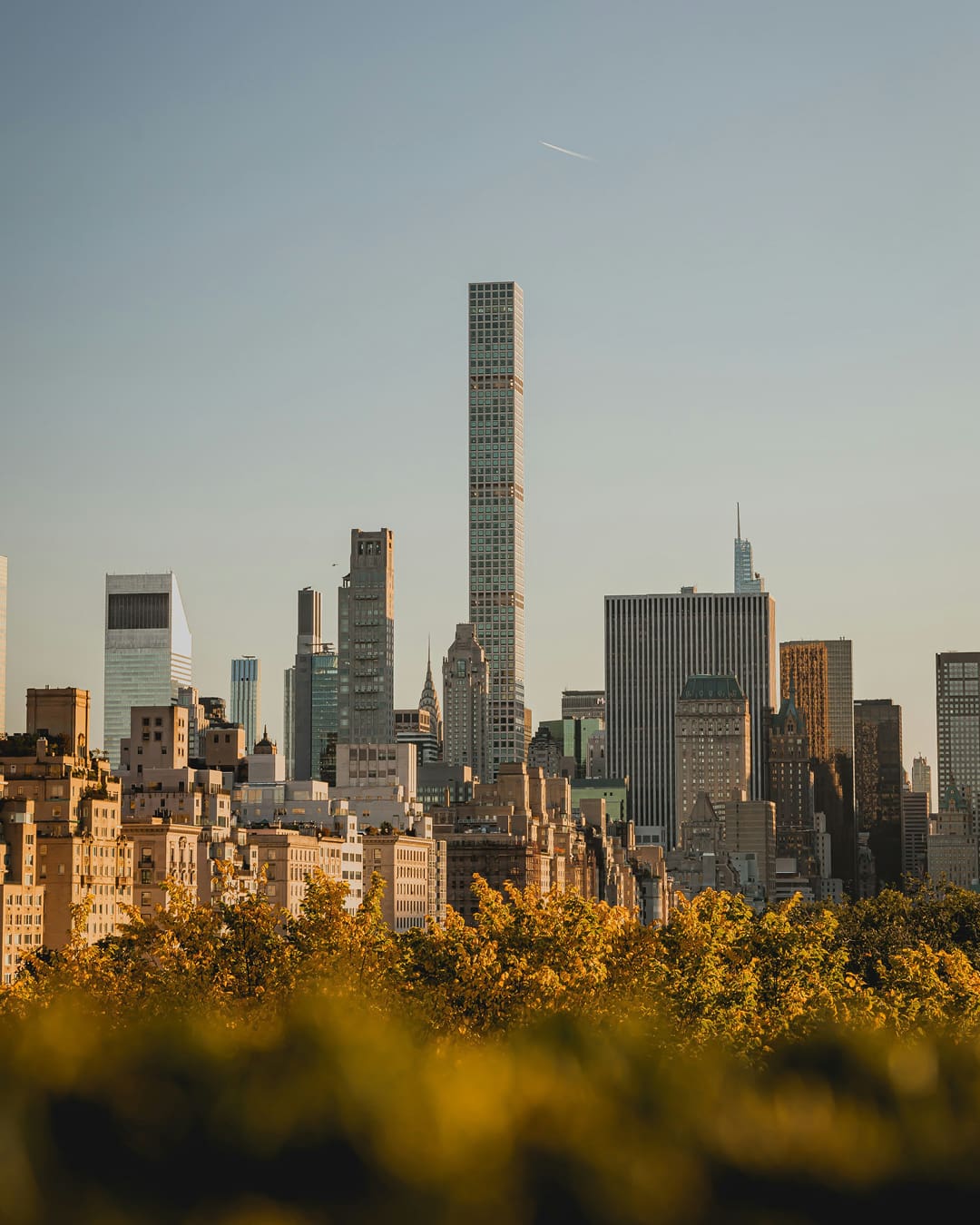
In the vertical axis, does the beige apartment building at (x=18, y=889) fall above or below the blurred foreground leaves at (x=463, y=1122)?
below

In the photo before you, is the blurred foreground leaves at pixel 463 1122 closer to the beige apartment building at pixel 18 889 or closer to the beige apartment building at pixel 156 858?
the beige apartment building at pixel 18 889

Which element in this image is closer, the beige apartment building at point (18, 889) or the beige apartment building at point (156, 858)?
the beige apartment building at point (18, 889)

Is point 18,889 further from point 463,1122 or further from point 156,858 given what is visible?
point 463,1122

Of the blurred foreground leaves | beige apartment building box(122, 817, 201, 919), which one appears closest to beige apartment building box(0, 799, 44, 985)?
beige apartment building box(122, 817, 201, 919)

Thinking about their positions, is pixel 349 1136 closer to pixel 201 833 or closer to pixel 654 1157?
pixel 654 1157

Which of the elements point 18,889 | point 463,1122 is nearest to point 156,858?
point 18,889

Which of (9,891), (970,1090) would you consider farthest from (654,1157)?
(9,891)

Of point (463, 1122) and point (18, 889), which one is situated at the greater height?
point (463, 1122)

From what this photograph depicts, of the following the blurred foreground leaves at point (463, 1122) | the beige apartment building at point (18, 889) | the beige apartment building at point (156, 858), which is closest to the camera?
the blurred foreground leaves at point (463, 1122)

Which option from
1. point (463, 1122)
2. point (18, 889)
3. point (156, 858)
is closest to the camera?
point (463, 1122)

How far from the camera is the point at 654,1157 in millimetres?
10078

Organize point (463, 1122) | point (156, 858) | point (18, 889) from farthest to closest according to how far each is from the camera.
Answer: point (156, 858), point (18, 889), point (463, 1122)

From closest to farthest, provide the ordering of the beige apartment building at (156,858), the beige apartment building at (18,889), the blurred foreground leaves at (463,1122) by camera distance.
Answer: the blurred foreground leaves at (463,1122)
the beige apartment building at (18,889)
the beige apartment building at (156,858)

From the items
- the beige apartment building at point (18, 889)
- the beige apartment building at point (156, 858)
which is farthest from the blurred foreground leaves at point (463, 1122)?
the beige apartment building at point (156, 858)
